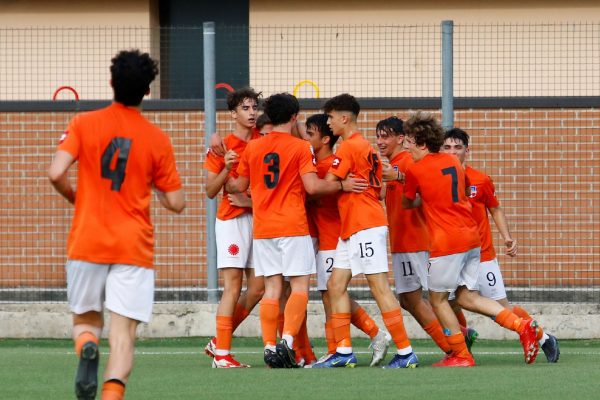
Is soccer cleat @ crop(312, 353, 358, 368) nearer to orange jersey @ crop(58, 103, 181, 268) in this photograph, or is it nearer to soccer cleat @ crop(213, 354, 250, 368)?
soccer cleat @ crop(213, 354, 250, 368)

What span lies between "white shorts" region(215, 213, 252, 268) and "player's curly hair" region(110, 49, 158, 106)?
3.55 meters

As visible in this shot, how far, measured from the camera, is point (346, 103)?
9742 millimetres

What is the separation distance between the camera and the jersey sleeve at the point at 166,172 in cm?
661

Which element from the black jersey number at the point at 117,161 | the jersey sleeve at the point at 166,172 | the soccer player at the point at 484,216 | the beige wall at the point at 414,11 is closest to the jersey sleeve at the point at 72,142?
the black jersey number at the point at 117,161

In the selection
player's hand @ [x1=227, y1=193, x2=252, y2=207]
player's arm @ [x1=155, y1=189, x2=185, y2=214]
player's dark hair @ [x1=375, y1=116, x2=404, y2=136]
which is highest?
player's dark hair @ [x1=375, y1=116, x2=404, y2=136]

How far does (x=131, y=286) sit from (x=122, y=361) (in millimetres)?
371

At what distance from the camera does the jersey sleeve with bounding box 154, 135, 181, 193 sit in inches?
260

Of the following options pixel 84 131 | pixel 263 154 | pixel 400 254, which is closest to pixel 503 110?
pixel 400 254

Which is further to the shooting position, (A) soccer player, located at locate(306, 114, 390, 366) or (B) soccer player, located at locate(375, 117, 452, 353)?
(B) soccer player, located at locate(375, 117, 452, 353)

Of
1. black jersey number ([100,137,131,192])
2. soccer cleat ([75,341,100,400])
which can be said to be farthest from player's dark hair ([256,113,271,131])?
soccer cleat ([75,341,100,400])

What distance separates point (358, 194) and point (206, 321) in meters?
3.64

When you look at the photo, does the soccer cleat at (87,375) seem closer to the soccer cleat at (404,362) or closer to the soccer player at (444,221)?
the soccer cleat at (404,362)

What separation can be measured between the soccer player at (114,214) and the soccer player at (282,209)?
9.64ft

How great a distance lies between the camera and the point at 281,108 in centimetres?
956
